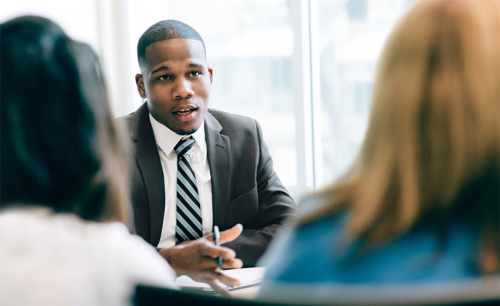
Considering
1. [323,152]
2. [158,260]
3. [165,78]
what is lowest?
[323,152]

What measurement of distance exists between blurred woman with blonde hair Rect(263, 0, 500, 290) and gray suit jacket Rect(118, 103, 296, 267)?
1049 mm

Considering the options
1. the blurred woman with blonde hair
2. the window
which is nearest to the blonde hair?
the blurred woman with blonde hair

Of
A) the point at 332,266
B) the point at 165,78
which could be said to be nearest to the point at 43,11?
the point at 165,78

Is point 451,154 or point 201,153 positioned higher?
point 451,154

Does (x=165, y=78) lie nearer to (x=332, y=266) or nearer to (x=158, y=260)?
(x=158, y=260)

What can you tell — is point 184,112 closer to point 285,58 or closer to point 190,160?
point 190,160

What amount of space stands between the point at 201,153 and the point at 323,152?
142 cm

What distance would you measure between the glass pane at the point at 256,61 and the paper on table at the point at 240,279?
71.1 inches

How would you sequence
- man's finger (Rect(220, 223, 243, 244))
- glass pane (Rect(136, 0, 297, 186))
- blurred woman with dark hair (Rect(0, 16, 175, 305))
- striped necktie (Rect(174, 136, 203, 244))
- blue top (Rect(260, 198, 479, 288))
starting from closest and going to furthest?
blue top (Rect(260, 198, 479, 288))
blurred woman with dark hair (Rect(0, 16, 175, 305))
man's finger (Rect(220, 223, 243, 244))
striped necktie (Rect(174, 136, 203, 244))
glass pane (Rect(136, 0, 297, 186))

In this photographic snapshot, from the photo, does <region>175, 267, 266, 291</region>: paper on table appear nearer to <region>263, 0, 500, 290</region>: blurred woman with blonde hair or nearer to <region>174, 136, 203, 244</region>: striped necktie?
<region>174, 136, 203, 244</region>: striped necktie

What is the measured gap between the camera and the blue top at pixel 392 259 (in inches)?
26.3

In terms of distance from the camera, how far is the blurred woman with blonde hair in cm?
68

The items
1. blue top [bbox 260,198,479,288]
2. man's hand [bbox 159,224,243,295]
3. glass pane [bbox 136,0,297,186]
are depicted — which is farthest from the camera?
glass pane [bbox 136,0,297,186]

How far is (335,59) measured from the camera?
3.17 m
